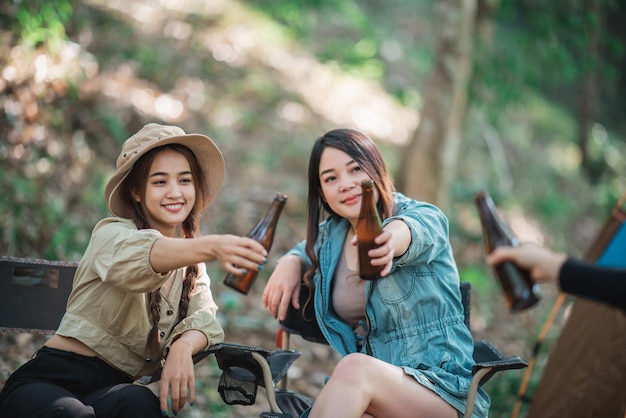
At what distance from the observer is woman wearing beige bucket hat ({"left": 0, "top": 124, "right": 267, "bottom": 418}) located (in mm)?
2309

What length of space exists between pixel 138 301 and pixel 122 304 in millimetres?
62

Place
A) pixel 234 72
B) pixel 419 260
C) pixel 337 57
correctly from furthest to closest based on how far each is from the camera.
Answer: pixel 337 57
pixel 234 72
pixel 419 260

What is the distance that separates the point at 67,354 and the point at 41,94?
3718 millimetres

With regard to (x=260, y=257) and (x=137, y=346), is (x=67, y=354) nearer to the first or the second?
(x=137, y=346)

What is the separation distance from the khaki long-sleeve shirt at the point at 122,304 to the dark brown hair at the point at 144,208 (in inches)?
1.0

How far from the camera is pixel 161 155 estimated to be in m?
2.67

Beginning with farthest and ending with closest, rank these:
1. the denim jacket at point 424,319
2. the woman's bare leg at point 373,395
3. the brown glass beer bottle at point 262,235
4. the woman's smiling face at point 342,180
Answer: the woman's smiling face at point 342,180 < the denim jacket at point 424,319 < the woman's bare leg at point 373,395 < the brown glass beer bottle at point 262,235

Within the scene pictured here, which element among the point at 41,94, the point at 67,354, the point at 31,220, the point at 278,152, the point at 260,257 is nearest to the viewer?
the point at 260,257

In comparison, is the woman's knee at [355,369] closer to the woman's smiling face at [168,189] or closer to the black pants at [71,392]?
the black pants at [71,392]

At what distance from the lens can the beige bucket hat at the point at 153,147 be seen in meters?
2.59

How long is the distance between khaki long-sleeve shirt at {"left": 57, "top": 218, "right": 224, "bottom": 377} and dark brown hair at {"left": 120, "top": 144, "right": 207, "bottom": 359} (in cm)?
3

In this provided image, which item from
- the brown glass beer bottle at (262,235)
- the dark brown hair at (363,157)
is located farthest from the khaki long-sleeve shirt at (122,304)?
the dark brown hair at (363,157)

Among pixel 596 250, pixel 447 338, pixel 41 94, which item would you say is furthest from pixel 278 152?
pixel 447 338

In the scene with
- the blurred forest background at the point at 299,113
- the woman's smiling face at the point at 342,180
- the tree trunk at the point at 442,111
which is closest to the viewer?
the woman's smiling face at the point at 342,180
